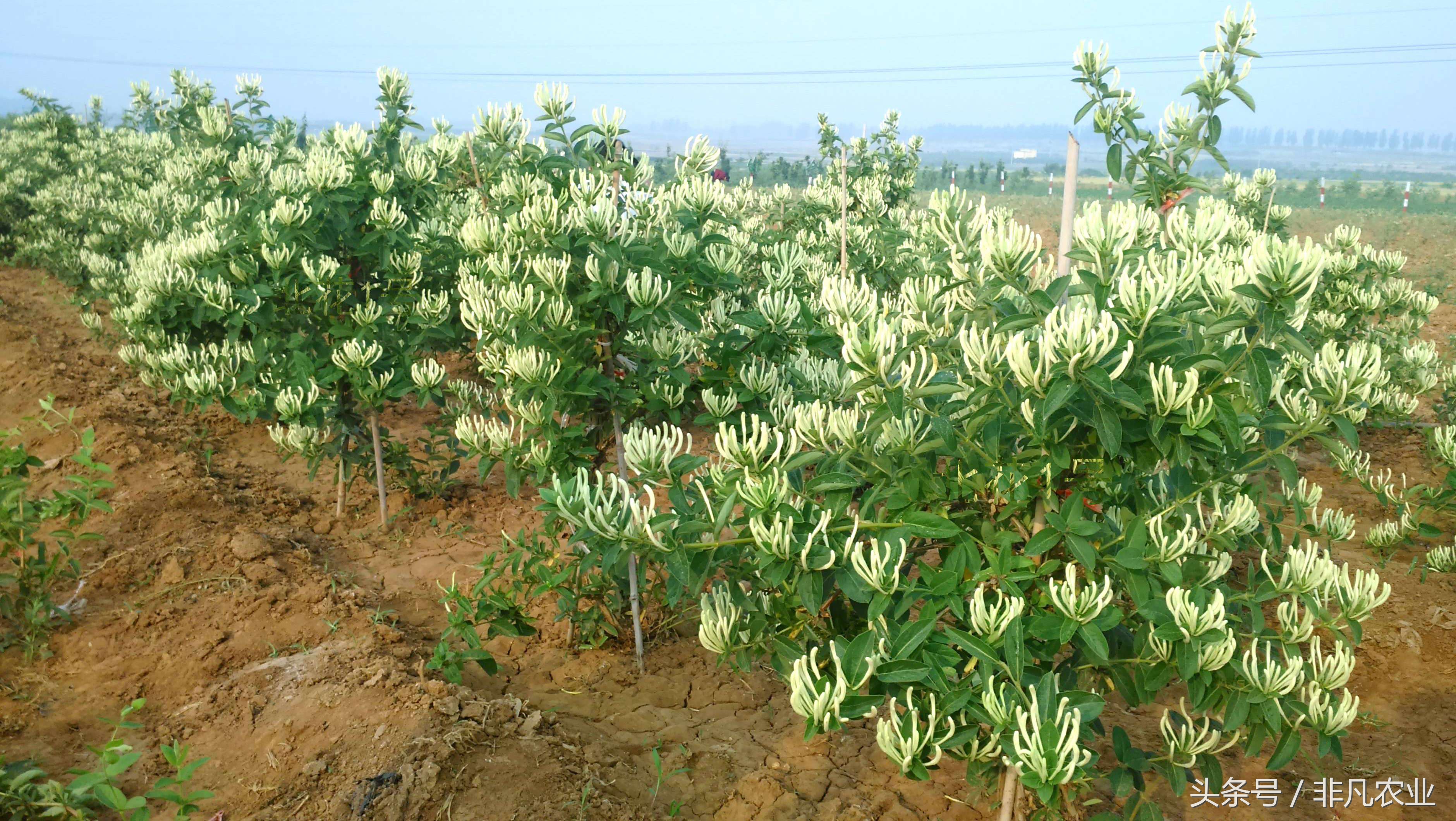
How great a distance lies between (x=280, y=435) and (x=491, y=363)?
2513mm

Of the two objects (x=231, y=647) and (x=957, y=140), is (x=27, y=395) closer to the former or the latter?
(x=231, y=647)

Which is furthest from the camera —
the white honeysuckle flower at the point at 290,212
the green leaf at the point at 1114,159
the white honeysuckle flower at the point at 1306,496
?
the white honeysuckle flower at the point at 290,212

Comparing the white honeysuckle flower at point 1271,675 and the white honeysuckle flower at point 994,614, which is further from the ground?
the white honeysuckle flower at point 994,614

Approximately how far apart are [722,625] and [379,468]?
4.32m

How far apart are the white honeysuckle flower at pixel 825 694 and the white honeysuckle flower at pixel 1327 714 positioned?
1.18 metres

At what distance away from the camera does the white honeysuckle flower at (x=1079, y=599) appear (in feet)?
7.43

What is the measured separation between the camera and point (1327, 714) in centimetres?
244

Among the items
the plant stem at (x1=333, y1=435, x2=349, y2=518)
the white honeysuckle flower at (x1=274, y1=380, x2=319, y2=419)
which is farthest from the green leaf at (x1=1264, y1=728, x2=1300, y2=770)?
the plant stem at (x1=333, y1=435, x2=349, y2=518)

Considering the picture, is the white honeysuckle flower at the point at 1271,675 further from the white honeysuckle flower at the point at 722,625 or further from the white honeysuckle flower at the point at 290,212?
the white honeysuckle flower at the point at 290,212

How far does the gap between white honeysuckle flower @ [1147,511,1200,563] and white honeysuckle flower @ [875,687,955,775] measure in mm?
700

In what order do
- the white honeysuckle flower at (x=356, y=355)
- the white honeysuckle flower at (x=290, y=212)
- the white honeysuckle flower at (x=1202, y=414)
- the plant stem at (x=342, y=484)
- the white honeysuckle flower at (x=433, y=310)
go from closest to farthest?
the white honeysuckle flower at (x=1202, y=414), the white honeysuckle flower at (x=290, y=212), the white honeysuckle flower at (x=356, y=355), the white honeysuckle flower at (x=433, y=310), the plant stem at (x=342, y=484)

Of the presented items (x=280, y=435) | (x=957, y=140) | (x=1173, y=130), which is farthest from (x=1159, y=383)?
(x=957, y=140)

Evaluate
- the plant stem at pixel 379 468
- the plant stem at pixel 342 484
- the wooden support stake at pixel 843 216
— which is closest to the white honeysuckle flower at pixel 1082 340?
the wooden support stake at pixel 843 216

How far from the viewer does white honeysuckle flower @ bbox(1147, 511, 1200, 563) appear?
2.35m
